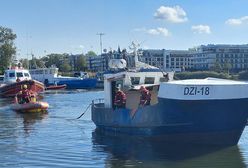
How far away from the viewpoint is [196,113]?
17.3 meters

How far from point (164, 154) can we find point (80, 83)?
74.6 metres

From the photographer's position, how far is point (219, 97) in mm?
16641

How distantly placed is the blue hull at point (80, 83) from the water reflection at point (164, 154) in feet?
232

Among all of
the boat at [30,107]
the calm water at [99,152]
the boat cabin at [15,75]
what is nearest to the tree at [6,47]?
the boat cabin at [15,75]

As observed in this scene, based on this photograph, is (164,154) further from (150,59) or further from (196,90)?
(150,59)

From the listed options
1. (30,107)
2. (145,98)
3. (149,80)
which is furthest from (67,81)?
(145,98)

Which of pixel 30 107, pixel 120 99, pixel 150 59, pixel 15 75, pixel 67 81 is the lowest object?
pixel 67 81

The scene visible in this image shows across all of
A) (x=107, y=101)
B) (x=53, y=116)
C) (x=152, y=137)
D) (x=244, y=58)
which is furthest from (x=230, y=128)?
(x=244, y=58)

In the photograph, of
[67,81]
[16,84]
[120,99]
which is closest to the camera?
[120,99]

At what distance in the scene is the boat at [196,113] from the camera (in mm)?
16672

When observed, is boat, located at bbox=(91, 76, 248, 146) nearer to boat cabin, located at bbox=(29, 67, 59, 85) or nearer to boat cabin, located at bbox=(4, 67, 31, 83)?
boat cabin, located at bbox=(4, 67, 31, 83)

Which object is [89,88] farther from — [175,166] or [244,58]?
[244,58]

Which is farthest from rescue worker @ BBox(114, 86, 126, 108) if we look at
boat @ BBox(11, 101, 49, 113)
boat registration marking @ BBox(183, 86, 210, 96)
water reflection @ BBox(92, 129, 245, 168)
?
boat @ BBox(11, 101, 49, 113)

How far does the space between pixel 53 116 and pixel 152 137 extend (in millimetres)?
15619
